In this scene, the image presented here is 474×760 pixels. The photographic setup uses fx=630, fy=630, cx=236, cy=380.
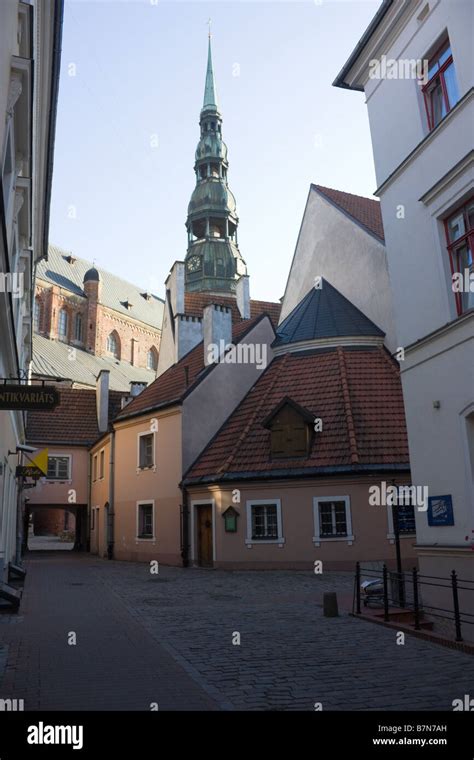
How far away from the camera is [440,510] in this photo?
10492mm

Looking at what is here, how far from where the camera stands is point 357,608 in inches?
462

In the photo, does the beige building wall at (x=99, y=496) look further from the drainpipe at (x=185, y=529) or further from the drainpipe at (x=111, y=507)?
the drainpipe at (x=185, y=529)

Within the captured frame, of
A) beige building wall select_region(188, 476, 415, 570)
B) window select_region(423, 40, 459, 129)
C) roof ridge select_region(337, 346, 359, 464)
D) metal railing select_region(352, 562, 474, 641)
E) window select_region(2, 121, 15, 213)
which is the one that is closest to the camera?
window select_region(2, 121, 15, 213)

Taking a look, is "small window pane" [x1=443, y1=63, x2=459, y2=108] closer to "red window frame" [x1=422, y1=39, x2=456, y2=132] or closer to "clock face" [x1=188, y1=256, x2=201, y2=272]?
"red window frame" [x1=422, y1=39, x2=456, y2=132]

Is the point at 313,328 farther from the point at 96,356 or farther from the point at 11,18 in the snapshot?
the point at 96,356

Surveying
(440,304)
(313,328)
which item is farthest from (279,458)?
(440,304)

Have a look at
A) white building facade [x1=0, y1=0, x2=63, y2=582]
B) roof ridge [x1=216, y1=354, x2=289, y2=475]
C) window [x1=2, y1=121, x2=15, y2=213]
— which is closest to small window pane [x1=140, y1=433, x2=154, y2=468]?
roof ridge [x1=216, y1=354, x2=289, y2=475]

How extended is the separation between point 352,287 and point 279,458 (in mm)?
9455

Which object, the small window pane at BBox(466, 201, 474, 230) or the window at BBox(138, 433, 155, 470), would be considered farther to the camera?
the window at BBox(138, 433, 155, 470)

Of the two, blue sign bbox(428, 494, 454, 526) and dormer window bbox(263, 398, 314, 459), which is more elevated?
dormer window bbox(263, 398, 314, 459)

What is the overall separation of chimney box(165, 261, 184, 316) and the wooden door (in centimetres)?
1213

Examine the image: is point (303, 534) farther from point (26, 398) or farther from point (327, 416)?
point (26, 398)

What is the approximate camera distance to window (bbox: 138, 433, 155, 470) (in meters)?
26.5

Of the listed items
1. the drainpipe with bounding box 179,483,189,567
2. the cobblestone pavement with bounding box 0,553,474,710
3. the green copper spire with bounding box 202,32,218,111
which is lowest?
the cobblestone pavement with bounding box 0,553,474,710
